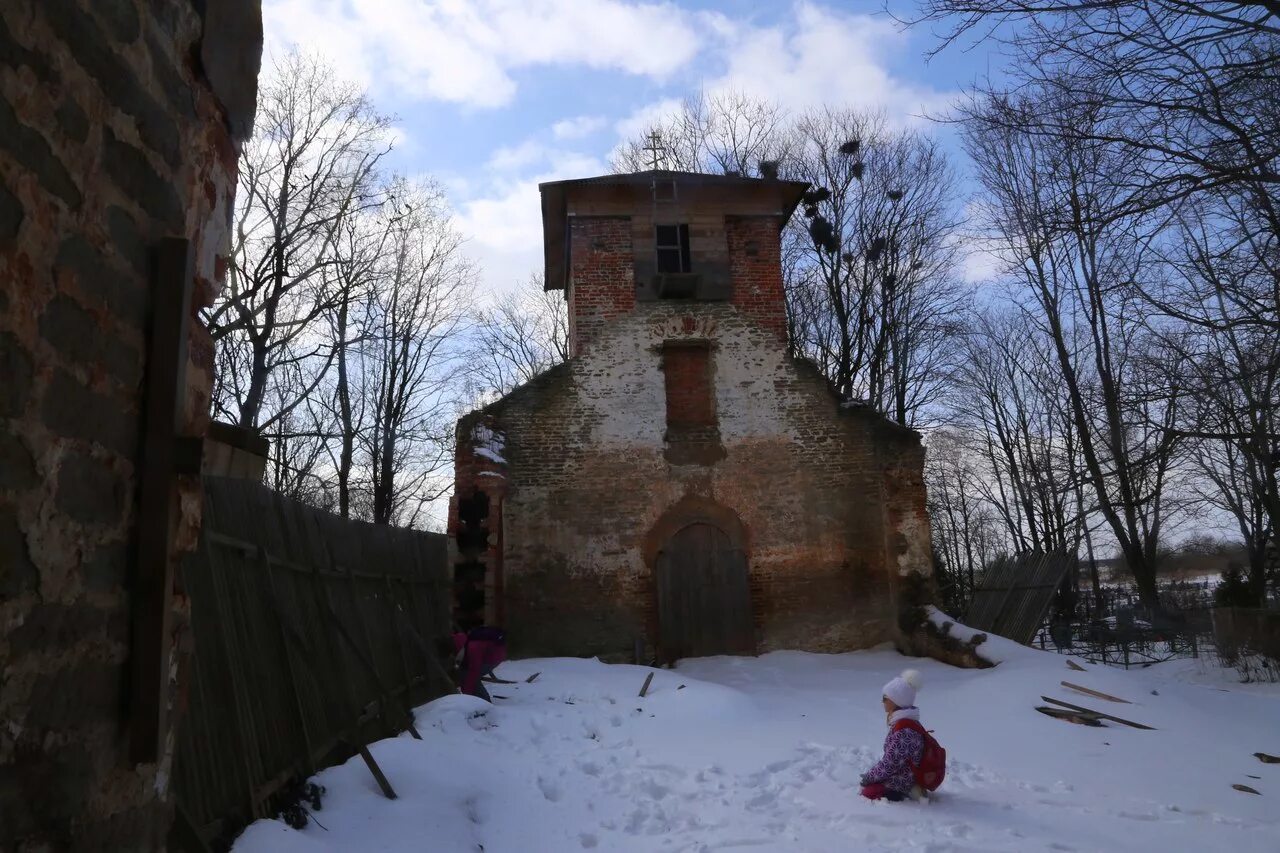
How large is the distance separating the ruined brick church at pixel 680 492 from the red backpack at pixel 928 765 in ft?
27.7

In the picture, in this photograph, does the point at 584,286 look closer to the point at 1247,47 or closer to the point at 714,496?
the point at 714,496

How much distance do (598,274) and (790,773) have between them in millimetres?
10789

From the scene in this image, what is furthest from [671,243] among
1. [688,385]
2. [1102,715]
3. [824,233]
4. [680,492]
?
[1102,715]

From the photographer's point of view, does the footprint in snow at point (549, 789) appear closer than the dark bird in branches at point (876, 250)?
Yes

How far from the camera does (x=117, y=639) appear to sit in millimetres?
2455

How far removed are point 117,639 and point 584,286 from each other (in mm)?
14123

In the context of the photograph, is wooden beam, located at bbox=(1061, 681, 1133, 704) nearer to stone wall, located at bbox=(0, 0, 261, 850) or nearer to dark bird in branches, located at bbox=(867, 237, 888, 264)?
stone wall, located at bbox=(0, 0, 261, 850)

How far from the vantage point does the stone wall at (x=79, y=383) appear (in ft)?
6.67

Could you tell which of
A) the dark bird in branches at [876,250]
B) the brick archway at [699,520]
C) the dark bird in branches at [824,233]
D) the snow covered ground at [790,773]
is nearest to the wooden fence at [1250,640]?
the snow covered ground at [790,773]

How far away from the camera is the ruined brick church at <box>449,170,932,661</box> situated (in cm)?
1471

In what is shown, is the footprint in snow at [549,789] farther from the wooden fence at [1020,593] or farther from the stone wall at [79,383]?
the wooden fence at [1020,593]

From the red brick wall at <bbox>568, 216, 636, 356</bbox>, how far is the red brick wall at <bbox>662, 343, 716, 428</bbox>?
1.27 m

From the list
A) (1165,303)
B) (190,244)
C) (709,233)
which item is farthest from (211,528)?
(709,233)

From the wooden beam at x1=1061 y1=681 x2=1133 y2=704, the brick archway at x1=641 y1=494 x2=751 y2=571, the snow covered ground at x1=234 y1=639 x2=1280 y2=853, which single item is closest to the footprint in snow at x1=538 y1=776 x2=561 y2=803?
the snow covered ground at x1=234 y1=639 x2=1280 y2=853
